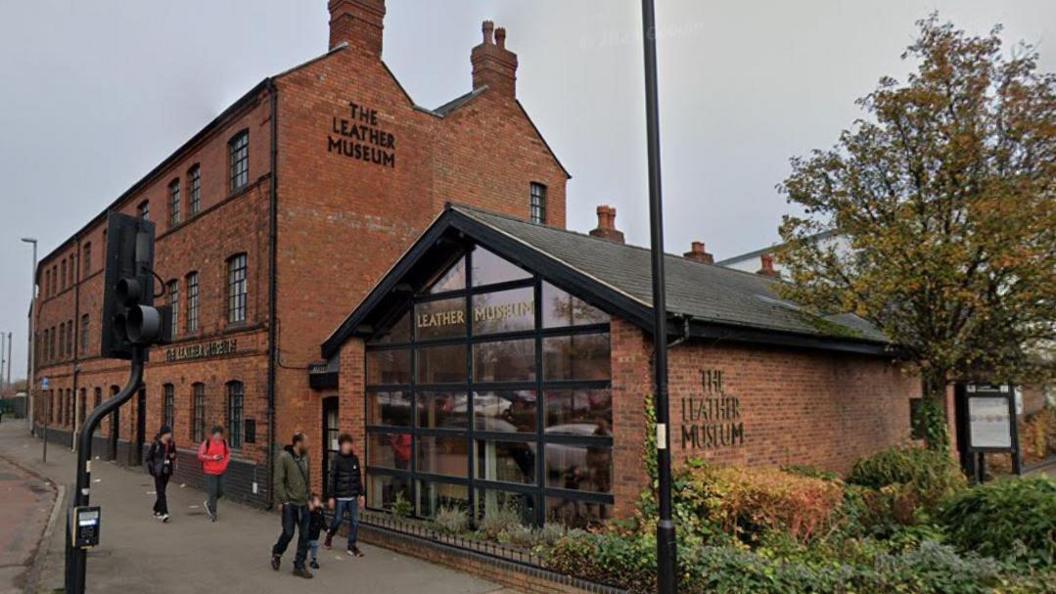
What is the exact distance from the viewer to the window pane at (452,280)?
38.6 feet

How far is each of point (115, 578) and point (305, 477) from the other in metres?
2.54

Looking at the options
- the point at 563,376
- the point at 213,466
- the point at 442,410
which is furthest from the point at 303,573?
the point at 213,466

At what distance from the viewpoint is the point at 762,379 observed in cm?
1080

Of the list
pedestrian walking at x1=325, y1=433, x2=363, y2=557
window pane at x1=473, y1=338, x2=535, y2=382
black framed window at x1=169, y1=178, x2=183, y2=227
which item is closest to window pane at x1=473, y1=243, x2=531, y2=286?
window pane at x1=473, y1=338, x2=535, y2=382

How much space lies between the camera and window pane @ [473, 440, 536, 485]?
10.3 meters

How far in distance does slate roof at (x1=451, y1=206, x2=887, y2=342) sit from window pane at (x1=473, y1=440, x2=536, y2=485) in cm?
262

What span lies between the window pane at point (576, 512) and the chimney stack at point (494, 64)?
13.7m

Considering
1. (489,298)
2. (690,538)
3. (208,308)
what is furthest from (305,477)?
(208,308)

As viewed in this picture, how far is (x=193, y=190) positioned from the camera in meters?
19.8

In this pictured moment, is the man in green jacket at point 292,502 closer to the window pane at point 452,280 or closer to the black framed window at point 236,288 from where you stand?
the window pane at point 452,280

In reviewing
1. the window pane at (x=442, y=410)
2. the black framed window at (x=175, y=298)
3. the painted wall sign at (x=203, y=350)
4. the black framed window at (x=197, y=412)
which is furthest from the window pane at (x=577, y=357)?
the black framed window at (x=175, y=298)

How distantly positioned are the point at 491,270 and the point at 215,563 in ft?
18.3

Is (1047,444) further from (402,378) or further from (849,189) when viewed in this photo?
(402,378)

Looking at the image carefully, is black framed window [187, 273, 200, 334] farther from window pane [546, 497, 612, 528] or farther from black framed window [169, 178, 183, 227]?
window pane [546, 497, 612, 528]
